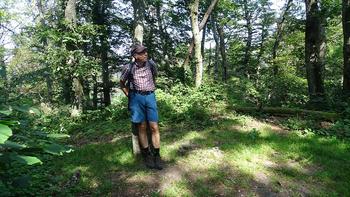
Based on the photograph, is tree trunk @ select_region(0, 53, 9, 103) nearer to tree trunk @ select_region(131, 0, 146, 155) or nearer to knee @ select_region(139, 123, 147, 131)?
knee @ select_region(139, 123, 147, 131)

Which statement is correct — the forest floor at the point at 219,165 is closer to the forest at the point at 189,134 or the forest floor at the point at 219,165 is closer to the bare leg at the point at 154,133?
the forest at the point at 189,134

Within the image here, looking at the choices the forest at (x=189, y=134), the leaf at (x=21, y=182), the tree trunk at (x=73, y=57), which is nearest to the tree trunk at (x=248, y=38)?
the forest at (x=189, y=134)

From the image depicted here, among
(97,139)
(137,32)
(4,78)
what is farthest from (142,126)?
(137,32)

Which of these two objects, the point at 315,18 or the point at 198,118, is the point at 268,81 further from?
the point at 198,118

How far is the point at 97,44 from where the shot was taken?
24.7 m

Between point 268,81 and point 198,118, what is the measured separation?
19.0 ft

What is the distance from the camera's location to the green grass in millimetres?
5898

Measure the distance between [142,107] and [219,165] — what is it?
194 cm

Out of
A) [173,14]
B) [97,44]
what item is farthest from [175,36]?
[97,44]

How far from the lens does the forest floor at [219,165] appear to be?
232 inches

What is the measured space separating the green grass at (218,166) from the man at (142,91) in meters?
0.67

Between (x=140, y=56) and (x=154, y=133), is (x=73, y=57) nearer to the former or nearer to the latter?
(x=140, y=56)

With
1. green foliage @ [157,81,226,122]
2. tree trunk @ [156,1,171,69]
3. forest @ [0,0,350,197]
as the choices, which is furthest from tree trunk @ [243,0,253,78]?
green foliage @ [157,81,226,122]

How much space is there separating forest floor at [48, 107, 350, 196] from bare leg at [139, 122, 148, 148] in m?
0.46
